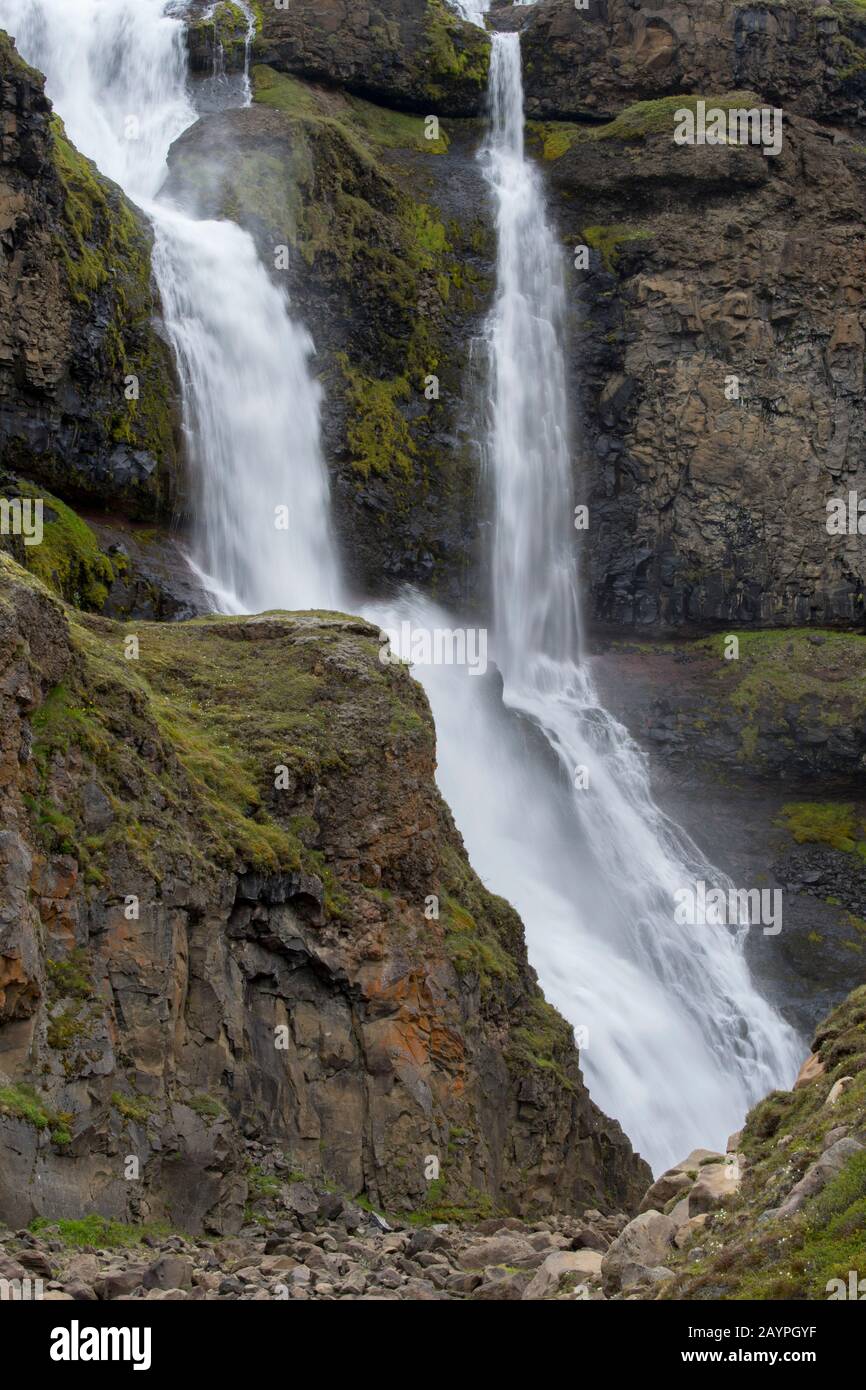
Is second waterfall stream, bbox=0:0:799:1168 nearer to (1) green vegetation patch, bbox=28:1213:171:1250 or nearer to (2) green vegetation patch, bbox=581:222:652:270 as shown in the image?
(2) green vegetation patch, bbox=581:222:652:270

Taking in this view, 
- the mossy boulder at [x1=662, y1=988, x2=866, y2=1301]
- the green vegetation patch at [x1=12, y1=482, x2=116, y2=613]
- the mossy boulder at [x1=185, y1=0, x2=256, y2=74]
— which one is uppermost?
the mossy boulder at [x1=185, y1=0, x2=256, y2=74]

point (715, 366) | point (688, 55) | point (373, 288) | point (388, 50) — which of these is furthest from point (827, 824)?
point (388, 50)

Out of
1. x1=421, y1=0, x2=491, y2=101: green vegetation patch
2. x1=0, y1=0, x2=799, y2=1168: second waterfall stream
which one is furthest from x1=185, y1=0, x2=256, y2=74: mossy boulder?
x1=421, y1=0, x2=491, y2=101: green vegetation patch

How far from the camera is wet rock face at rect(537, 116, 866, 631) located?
188ft

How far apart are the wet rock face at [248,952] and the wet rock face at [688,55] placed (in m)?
43.8

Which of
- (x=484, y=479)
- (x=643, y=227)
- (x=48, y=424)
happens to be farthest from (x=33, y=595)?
(x=643, y=227)

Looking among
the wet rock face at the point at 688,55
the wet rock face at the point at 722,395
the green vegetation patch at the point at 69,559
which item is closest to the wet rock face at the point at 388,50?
the wet rock face at the point at 688,55

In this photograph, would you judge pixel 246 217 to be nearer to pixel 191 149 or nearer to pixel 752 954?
pixel 191 149

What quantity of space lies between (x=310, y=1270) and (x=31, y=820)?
5884mm

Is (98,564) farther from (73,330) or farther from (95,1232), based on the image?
(95,1232)

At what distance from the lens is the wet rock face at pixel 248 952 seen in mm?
16438

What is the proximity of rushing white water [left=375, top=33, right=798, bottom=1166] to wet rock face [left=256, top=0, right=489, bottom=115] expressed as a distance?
1.38 meters

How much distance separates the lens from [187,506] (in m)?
41.6

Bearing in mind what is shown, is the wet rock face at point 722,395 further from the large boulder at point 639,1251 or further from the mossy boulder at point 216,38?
the large boulder at point 639,1251
